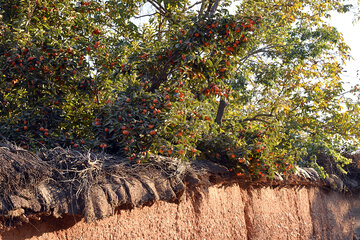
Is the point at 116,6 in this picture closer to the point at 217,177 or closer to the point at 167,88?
the point at 167,88

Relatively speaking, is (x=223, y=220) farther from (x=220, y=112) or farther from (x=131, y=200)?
(x=220, y=112)

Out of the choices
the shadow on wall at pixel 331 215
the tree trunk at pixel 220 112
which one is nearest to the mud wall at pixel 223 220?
the shadow on wall at pixel 331 215

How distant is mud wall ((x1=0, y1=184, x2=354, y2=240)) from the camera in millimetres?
3865

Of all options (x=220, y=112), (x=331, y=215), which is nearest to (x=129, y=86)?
(x=220, y=112)

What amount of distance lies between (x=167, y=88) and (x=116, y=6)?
352 centimetres

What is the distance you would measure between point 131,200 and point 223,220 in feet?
7.44

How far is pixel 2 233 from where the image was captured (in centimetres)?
322

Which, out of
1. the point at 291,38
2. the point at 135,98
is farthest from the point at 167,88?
the point at 291,38

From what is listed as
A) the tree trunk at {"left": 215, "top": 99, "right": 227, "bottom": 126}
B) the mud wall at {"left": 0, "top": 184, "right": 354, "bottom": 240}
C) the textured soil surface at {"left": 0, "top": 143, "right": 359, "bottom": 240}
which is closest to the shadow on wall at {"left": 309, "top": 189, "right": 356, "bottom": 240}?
the mud wall at {"left": 0, "top": 184, "right": 354, "bottom": 240}

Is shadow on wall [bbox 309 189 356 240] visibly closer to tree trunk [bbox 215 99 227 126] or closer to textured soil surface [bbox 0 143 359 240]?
Answer: textured soil surface [bbox 0 143 359 240]

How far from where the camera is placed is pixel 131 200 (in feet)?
14.0

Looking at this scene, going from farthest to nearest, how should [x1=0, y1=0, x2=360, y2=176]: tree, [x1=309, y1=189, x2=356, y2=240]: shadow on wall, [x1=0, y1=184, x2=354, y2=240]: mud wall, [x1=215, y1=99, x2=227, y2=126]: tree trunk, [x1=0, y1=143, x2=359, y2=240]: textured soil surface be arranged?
[x1=215, y1=99, x2=227, y2=126]: tree trunk, [x1=309, y1=189, x2=356, y2=240]: shadow on wall, [x1=0, y1=0, x2=360, y2=176]: tree, [x1=0, y1=184, x2=354, y2=240]: mud wall, [x1=0, y1=143, x2=359, y2=240]: textured soil surface

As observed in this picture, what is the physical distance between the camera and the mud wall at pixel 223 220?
3.87 metres

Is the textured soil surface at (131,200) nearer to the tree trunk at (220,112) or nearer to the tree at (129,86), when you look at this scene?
the tree at (129,86)
